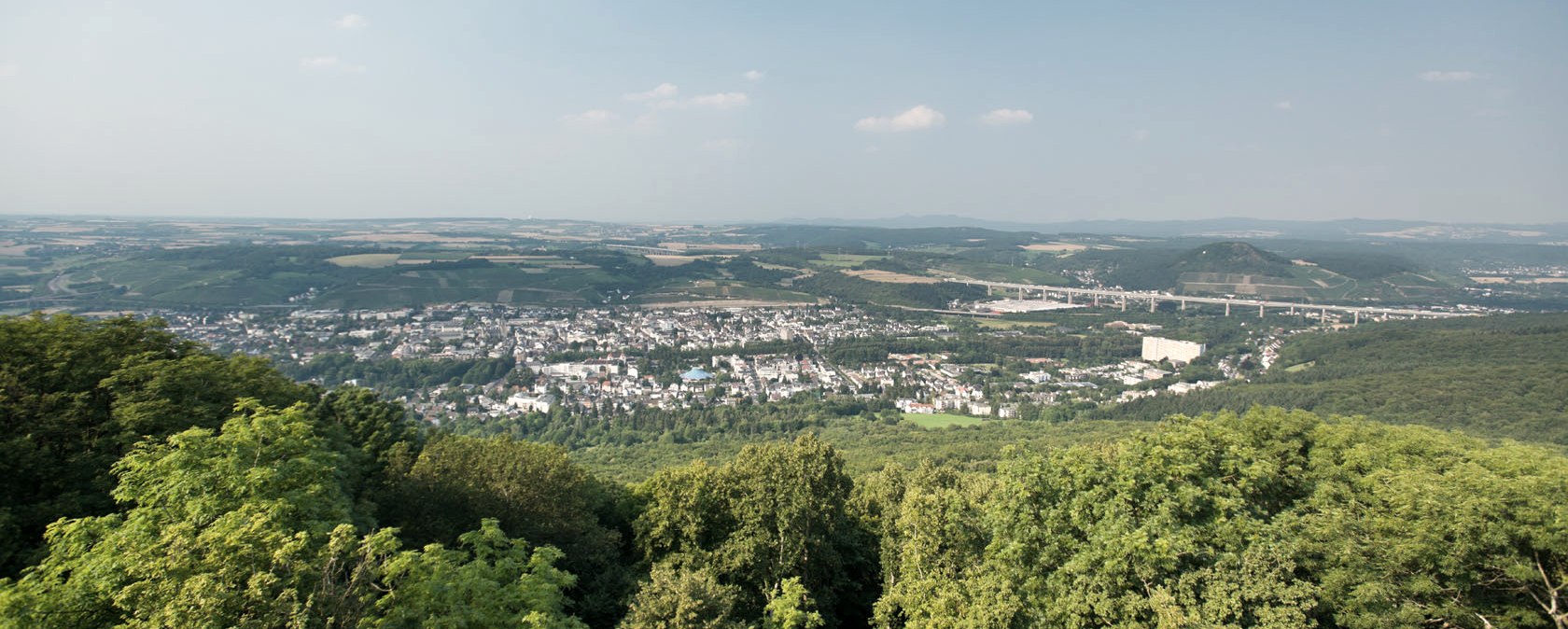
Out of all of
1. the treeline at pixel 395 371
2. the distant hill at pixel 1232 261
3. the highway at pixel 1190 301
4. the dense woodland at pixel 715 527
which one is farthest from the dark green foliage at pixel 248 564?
the distant hill at pixel 1232 261

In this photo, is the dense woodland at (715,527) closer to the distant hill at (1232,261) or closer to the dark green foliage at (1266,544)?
the dark green foliage at (1266,544)

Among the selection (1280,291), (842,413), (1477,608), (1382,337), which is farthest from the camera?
(1280,291)

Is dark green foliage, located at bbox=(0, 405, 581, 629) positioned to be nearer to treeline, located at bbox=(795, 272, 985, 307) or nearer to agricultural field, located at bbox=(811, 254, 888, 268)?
treeline, located at bbox=(795, 272, 985, 307)

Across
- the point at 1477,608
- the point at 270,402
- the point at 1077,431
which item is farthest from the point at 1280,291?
the point at 270,402

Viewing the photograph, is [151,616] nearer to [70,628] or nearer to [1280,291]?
[70,628]

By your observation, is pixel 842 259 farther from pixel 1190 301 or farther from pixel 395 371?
pixel 395 371

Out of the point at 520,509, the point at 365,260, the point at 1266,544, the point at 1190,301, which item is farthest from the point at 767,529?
the point at 365,260
